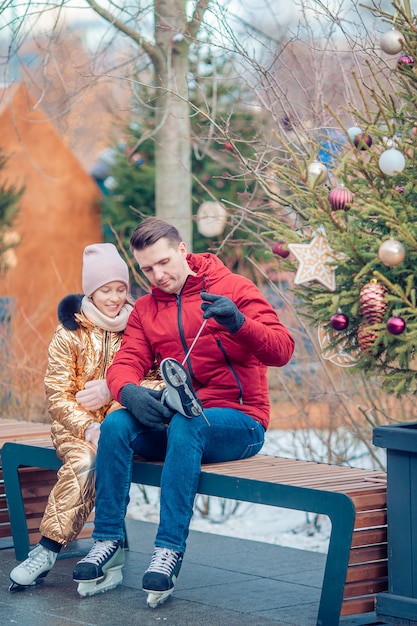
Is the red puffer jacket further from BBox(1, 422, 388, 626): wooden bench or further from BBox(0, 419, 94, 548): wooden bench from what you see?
BBox(0, 419, 94, 548): wooden bench

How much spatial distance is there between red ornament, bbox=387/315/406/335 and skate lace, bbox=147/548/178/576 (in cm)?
117

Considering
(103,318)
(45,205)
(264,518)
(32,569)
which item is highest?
(45,205)

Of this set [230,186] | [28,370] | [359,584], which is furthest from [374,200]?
[230,186]

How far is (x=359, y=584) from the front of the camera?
3.18 m

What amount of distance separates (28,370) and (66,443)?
2721 millimetres

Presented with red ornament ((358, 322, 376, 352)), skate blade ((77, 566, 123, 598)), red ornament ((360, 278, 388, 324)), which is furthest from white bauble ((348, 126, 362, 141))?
skate blade ((77, 566, 123, 598))

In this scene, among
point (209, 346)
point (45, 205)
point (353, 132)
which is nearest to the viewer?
point (353, 132)

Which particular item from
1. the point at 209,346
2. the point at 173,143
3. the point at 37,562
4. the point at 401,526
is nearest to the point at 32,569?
the point at 37,562

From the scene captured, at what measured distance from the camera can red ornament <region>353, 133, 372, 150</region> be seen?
3191 mm

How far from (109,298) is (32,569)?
114cm

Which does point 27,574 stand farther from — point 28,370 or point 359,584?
point 28,370

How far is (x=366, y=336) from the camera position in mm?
3068

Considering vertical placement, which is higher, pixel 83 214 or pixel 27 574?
pixel 83 214

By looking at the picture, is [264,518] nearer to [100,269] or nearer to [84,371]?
[84,371]
